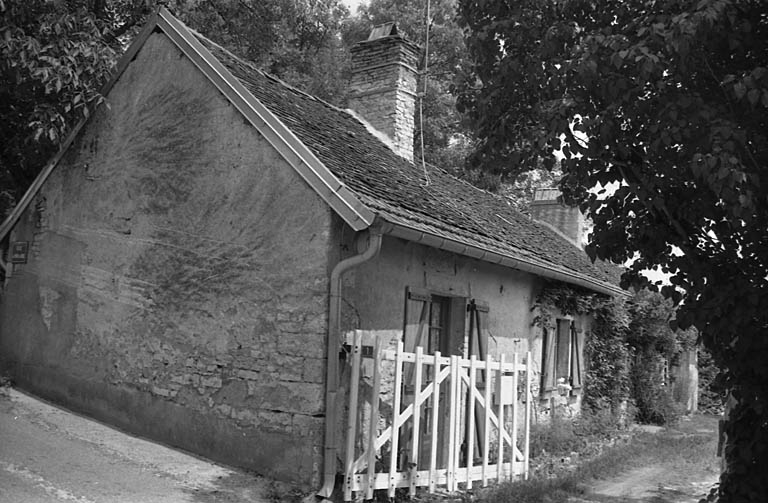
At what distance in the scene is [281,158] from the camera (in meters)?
7.83

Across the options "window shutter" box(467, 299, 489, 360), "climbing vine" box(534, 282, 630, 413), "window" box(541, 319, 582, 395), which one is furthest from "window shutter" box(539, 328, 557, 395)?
"window shutter" box(467, 299, 489, 360)

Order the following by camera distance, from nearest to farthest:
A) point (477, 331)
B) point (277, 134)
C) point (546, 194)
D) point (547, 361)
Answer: point (277, 134)
point (477, 331)
point (547, 361)
point (546, 194)

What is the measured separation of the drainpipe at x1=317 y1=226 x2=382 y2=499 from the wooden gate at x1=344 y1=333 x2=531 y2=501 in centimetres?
18

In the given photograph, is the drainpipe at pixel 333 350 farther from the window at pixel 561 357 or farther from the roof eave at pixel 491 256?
the window at pixel 561 357

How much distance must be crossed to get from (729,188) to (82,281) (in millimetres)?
7761

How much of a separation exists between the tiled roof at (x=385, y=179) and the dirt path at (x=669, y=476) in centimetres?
325

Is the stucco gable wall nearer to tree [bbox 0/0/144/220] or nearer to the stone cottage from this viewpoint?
the stone cottage

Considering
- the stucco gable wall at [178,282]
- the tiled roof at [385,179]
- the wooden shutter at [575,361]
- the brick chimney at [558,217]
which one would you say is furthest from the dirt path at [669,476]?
the brick chimney at [558,217]

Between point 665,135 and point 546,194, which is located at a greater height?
point 546,194

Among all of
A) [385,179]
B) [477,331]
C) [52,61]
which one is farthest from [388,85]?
[52,61]

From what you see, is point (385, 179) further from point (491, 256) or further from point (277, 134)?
point (277, 134)

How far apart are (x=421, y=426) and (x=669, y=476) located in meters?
4.59

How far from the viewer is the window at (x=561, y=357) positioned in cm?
1277

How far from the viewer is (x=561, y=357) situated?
13680 mm
